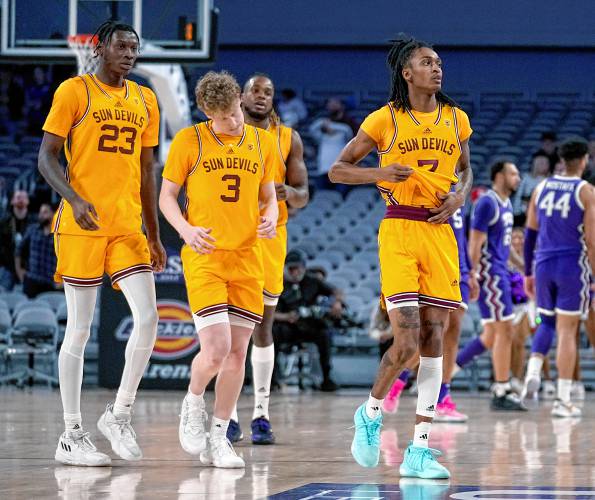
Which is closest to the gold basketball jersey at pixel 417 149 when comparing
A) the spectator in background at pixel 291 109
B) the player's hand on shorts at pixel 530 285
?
the player's hand on shorts at pixel 530 285

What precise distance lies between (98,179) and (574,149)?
15.9ft

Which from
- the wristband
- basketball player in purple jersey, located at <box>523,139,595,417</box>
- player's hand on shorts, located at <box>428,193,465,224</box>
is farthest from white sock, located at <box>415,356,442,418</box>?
the wristband

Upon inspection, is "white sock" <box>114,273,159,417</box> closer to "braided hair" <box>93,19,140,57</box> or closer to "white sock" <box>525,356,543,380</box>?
"braided hair" <box>93,19,140,57</box>

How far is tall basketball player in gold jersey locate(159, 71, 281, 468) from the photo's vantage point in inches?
232

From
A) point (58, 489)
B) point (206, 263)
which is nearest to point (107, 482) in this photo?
point (58, 489)

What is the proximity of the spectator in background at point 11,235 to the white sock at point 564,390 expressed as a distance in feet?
28.1

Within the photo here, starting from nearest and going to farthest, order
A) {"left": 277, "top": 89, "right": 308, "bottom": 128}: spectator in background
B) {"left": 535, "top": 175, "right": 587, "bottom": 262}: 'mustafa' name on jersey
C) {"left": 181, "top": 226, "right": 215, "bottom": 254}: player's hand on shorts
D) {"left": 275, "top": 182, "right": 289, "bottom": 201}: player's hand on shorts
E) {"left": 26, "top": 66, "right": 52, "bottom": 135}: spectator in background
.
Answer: {"left": 181, "top": 226, "right": 215, "bottom": 254}: player's hand on shorts → {"left": 275, "top": 182, "right": 289, "bottom": 201}: player's hand on shorts → {"left": 535, "top": 175, "right": 587, "bottom": 262}: 'mustafa' name on jersey → {"left": 277, "top": 89, "right": 308, "bottom": 128}: spectator in background → {"left": 26, "top": 66, "right": 52, "bottom": 135}: spectator in background

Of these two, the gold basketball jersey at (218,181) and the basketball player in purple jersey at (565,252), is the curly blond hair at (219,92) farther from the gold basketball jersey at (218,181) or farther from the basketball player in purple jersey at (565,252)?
the basketball player in purple jersey at (565,252)

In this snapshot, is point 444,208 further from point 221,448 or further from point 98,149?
point 98,149

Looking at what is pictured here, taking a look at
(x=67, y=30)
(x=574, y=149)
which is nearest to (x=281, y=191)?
(x=574, y=149)

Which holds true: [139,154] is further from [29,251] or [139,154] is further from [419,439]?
[29,251]

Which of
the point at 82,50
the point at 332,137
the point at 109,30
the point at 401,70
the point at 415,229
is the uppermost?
the point at 82,50

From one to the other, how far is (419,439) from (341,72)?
19620 mm

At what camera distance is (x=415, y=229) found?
573cm
